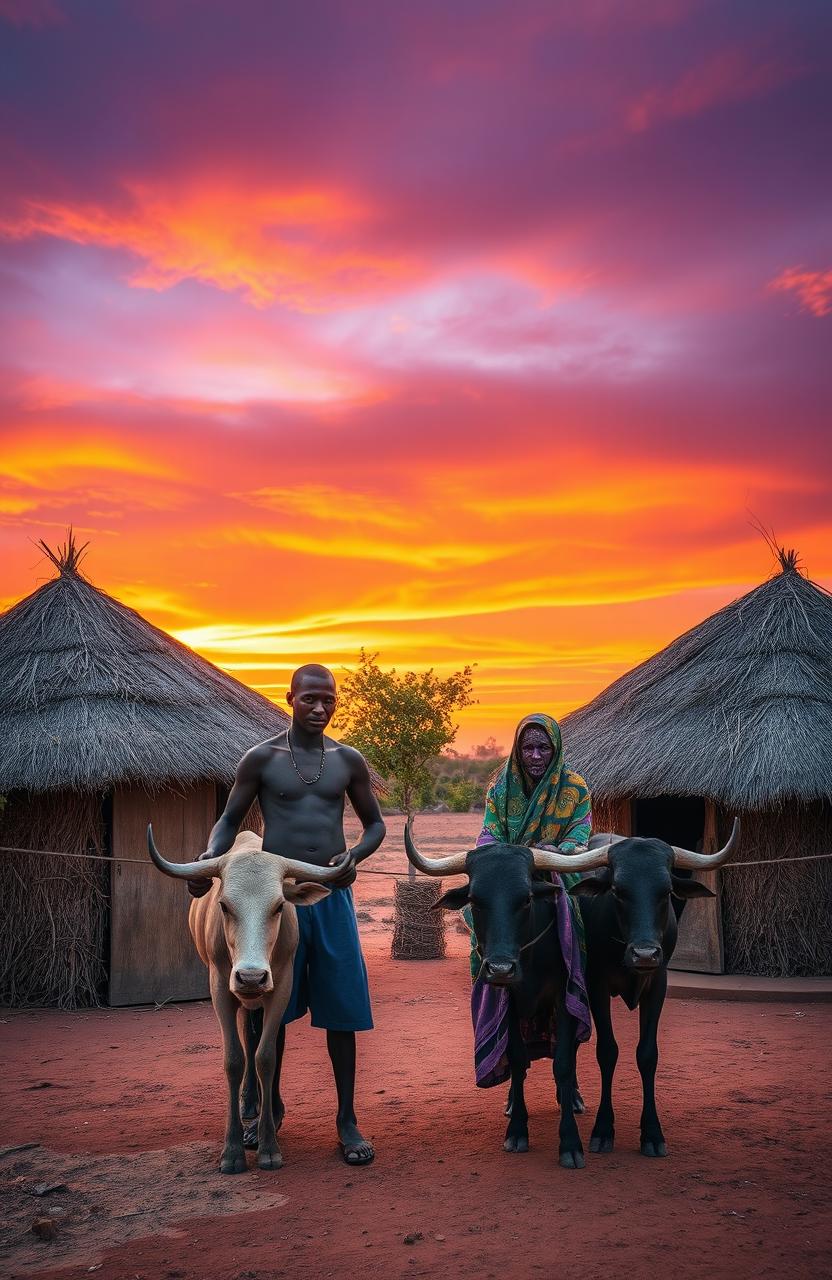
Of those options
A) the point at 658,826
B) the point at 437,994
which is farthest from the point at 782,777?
the point at 658,826

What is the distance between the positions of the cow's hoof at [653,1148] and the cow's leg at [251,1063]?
6.41ft

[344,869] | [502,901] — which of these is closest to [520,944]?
[502,901]

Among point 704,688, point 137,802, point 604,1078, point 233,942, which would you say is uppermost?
point 704,688

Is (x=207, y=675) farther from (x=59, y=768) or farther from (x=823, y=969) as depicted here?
(x=823, y=969)

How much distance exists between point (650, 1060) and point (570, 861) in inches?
41.4

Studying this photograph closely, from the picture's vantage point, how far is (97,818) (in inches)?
401

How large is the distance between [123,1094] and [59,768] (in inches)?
137

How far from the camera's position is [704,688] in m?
11.4

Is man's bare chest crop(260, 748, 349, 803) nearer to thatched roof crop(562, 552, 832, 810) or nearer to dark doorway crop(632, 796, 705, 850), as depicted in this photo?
thatched roof crop(562, 552, 832, 810)

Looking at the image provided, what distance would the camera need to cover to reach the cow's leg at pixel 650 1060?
16.9ft

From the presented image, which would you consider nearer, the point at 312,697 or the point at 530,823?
the point at 312,697

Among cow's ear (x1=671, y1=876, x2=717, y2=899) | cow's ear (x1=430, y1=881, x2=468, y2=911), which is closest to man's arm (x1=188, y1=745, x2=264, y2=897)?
cow's ear (x1=430, y1=881, x2=468, y2=911)

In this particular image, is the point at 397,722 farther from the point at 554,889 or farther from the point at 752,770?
the point at 554,889

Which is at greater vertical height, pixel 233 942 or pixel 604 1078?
pixel 233 942
